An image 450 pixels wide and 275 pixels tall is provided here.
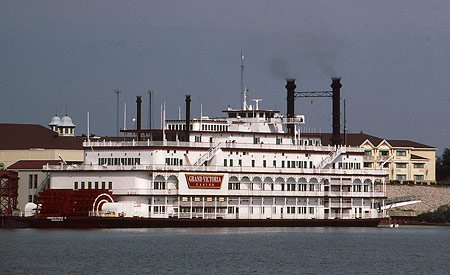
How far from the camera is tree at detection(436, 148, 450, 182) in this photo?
155m

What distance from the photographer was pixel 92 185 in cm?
9931

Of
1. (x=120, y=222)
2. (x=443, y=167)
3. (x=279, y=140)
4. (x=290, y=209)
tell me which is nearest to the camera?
(x=120, y=222)

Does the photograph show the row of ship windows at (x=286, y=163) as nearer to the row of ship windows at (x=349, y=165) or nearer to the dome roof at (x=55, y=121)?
the row of ship windows at (x=349, y=165)

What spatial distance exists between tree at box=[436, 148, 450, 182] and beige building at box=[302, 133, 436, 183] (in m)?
4.07

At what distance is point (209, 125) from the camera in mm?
103125

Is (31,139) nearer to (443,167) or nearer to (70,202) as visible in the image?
(70,202)

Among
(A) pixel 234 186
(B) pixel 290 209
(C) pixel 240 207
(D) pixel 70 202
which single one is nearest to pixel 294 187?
(B) pixel 290 209

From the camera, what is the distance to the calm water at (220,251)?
226 ft

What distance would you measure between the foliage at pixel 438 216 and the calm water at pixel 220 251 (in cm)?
2296

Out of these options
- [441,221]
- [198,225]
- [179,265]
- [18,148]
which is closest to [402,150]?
[441,221]

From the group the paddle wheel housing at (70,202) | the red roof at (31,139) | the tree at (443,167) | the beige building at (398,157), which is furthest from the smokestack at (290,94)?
the tree at (443,167)

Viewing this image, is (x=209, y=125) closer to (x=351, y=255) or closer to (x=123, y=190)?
(x=123, y=190)

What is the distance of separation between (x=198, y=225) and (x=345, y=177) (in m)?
13.6

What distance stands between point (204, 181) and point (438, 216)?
101 ft
